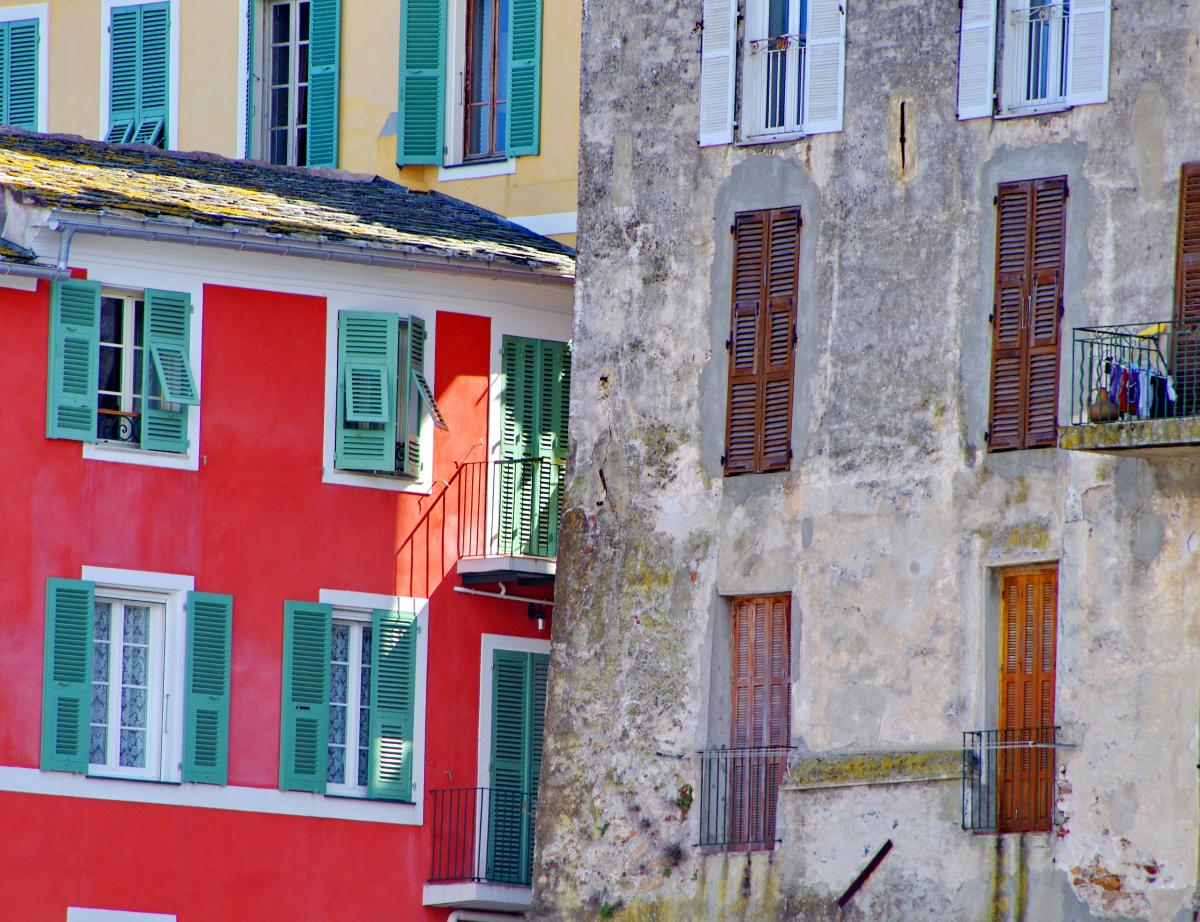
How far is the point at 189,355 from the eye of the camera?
35.2 metres

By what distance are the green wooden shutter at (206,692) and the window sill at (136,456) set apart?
4.06 feet

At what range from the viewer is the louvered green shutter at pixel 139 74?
42.6 meters

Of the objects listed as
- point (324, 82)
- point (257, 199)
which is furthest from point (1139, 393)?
point (324, 82)

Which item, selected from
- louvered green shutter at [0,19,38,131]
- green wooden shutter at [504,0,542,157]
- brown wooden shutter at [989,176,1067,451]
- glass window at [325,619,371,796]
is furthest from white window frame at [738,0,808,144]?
louvered green shutter at [0,19,38,131]

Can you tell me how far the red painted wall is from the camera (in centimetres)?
3406

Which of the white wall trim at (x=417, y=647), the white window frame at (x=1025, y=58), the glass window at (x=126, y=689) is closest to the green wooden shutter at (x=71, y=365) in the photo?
the glass window at (x=126, y=689)

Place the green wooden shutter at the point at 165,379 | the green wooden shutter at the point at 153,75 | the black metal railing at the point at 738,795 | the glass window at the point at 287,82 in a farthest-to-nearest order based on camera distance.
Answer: the green wooden shutter at the point at 153,75
the glass window at the point at 287,82
the green wooden shutter at the point at 165,379
the black metal railing at the point at 738,795

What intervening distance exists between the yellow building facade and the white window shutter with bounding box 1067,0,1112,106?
27.9ft

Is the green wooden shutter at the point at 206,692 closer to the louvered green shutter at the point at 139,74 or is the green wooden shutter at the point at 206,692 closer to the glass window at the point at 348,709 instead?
the glass window at the point at 348,709

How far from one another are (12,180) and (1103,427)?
11.2 metres

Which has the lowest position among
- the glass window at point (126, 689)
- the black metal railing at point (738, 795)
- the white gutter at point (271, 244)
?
the black metal railing at point (738, 795)

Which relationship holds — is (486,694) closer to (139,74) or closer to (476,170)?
(476,170)

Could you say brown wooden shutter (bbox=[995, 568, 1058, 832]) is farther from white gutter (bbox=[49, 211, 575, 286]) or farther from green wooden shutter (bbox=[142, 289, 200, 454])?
green wooden shutter (bbox=[142, 289, 200, 454])

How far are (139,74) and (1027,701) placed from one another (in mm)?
15731
